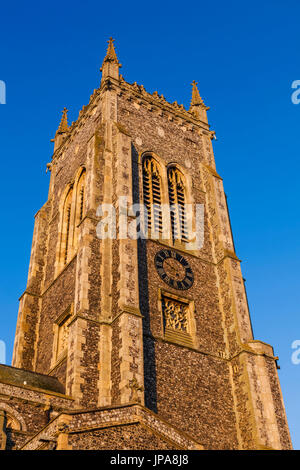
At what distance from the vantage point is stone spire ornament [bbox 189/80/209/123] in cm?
3472

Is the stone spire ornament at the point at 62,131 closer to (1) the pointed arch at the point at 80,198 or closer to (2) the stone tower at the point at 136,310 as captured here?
(2) the stone tower at the point at 136,310

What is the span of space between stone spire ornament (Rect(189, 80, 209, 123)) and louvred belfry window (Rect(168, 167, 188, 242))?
5688mm

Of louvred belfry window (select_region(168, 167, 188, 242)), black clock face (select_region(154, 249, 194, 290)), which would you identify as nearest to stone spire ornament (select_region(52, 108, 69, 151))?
louvred belfry window (select_region(168, 167, 188, 242))

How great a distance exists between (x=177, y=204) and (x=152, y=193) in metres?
1.50

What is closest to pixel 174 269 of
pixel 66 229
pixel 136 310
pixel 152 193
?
pixel 136 310

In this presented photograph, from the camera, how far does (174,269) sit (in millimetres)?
25359

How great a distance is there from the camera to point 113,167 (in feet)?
87.9

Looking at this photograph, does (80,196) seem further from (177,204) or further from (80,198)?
(177,204)

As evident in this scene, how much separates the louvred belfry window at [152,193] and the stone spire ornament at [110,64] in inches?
215

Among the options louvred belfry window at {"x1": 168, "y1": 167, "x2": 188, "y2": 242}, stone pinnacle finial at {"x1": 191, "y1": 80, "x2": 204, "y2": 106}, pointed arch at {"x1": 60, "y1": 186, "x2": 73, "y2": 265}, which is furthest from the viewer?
stone pinnacle finial at {"x1": 191, "y1": 80, "x2": 204, "y2": 106}

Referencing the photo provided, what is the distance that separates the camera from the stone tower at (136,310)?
63.6 ft

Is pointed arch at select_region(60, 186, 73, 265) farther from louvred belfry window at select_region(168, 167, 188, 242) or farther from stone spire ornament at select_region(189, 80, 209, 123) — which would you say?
stone spire ornament at select_region(189, 80, 209, 123)

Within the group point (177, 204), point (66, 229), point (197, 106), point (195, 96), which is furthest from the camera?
point (195, 96)
